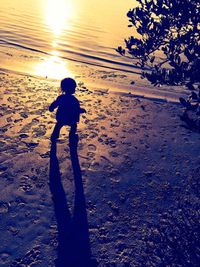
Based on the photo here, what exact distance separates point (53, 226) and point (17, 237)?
62 centimetres

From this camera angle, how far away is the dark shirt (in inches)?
284

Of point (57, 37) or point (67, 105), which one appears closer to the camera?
point (67, 105)

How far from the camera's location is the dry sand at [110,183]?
5.10 m

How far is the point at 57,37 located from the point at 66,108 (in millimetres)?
13485

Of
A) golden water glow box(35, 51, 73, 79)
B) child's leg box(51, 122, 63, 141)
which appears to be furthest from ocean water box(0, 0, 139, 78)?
child's leg box(51, 122, 63, 141)

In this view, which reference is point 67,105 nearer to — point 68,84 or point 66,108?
point 66,108

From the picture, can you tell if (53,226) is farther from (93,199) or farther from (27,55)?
(27,55)

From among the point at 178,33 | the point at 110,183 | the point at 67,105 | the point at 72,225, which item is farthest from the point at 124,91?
the point at 72,225

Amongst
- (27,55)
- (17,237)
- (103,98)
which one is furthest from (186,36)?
(27,55)

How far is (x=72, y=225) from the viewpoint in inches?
216

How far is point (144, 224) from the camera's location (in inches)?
223

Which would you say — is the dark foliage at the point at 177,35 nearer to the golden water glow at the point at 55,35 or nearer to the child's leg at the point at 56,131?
the child's leg at the point at 56,131

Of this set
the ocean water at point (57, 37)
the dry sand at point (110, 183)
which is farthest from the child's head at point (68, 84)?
the ocean water at point (57, 37)

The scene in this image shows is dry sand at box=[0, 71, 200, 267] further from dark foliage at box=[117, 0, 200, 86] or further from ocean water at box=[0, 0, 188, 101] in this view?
ocean water at box=[0, 0, 188, 101]
